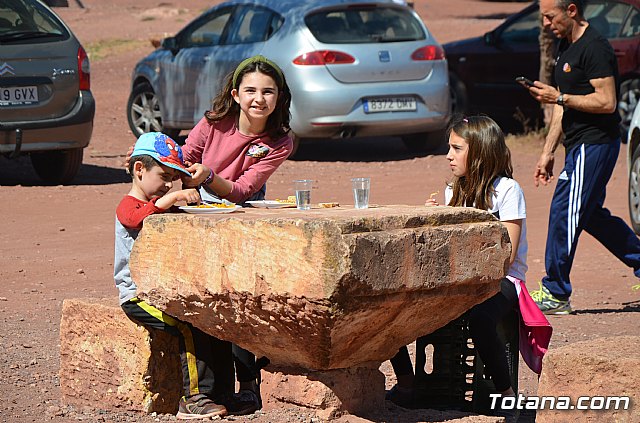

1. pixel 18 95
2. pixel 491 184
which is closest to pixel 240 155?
pixel 491 184

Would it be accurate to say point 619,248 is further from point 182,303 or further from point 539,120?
point 539,120

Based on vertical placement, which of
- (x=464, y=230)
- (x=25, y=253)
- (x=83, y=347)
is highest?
(x=464, y=230)

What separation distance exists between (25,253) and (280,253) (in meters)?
5.28

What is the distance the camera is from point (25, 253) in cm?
923

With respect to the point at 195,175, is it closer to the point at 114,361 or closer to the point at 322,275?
the point at 114,361

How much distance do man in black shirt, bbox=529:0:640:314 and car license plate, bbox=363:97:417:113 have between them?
5.82 m

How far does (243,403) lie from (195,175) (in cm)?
100

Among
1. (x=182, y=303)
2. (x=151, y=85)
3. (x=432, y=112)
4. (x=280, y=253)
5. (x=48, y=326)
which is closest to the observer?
(x=280, y=253)

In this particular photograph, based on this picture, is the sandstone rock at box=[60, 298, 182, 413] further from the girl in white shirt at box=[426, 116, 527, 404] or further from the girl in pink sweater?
→ the girl in white shirt at box=[426, 116, 527, 404]

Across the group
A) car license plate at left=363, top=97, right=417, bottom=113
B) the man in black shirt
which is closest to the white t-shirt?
the man in black shirt

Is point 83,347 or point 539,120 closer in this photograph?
point 83,347

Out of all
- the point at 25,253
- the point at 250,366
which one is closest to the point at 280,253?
the point at 250,366

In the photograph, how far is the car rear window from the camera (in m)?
13.5

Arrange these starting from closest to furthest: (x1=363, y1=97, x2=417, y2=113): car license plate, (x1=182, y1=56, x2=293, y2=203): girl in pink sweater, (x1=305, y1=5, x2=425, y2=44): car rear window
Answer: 1. (x1=182, y1=56, x2=293, y2=203): girl in pink sweater
2. (x1=363, y1=97, x2=417, y2=113): car license plate
3. (x1=305, y1=5, x2=425, y2=44): car rear window
